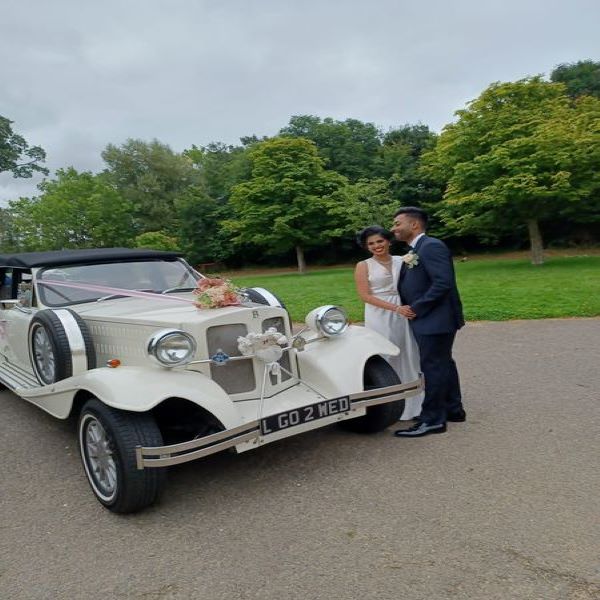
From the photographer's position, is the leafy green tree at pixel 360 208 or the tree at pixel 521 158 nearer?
the tree at pixel 521 158

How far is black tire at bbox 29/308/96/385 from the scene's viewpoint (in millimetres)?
4031

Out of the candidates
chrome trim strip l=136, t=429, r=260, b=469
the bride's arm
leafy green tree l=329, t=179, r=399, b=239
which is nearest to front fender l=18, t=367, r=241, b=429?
chrome trim strip l=136, t=429, r=260, b=469

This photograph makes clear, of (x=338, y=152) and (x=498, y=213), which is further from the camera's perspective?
(x=338, y=152)

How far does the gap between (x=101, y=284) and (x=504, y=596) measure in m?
4.44

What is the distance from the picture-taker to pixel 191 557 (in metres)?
2.79

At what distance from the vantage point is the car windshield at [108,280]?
502 cm

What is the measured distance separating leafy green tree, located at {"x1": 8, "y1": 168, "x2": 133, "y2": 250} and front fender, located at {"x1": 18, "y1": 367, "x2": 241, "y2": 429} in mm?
36464

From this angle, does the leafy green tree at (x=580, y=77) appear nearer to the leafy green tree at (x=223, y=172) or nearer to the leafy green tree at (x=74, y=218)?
the leafy green tree at (x=223, y=172)

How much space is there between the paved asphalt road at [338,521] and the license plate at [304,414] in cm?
45

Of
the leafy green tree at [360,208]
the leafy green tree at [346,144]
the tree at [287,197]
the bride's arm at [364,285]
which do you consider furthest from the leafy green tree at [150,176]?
the bride's arm at [364,285]

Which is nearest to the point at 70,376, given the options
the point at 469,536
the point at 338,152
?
the point at 469,536

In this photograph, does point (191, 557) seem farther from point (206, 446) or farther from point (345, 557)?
point (345, 557)

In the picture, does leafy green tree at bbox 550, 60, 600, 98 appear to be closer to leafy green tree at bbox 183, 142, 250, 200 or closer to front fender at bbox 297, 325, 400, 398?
leafy green tree at bbox 183, 142, 250, 200

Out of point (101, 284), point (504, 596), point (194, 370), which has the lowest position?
point (504, 596)
